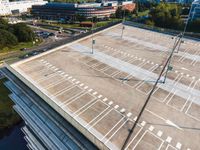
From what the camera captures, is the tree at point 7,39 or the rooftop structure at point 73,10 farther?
the rooftop structure at point 73,10

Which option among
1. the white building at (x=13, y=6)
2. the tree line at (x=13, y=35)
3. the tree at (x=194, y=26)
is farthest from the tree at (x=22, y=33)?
the white building at (x=13, y=6)

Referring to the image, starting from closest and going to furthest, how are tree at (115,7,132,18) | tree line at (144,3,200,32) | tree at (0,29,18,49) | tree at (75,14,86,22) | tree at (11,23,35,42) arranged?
tree at (0,29,18,49)
tree at (11,23,35,42)
tree line at (144,3,200,32)
tree at (75,14,86,22)
tree at (115,7,132,18)

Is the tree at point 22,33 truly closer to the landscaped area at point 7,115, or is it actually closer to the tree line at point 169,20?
the landscaped area at point 7,115

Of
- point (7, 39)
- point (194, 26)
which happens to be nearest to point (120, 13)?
point (194, 26)

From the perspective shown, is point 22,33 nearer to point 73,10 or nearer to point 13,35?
point 13,35

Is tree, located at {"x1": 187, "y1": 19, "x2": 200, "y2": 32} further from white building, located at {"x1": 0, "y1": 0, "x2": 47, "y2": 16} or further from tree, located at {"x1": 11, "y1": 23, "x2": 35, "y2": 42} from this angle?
white building, located at {"x1": 0, "y1": 0, "x2": 47, "y2": 16}

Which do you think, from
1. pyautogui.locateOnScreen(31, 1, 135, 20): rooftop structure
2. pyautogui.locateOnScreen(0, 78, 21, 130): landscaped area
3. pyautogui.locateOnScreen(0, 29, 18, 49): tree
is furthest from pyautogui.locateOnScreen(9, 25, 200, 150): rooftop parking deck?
pyautogui.locateOnScreen(31, 1, 135, 20): rooftop structure
